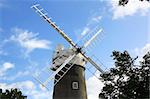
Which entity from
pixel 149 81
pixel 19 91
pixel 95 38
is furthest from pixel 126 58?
pixel 19 91

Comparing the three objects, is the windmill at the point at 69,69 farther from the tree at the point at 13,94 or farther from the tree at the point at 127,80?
the tree at the point at 13,94

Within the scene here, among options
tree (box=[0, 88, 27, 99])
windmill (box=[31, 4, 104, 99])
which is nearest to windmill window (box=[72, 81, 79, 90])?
windmill (box=[31, 4, 104, 99])

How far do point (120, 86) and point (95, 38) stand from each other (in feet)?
42.6

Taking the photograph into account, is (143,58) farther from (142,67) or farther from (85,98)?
(85,98)

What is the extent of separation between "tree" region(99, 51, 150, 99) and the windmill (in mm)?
6263

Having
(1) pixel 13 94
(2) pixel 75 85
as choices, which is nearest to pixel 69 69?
(2) pixel 75 85

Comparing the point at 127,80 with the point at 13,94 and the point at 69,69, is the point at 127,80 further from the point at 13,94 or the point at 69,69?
the point at 13,94

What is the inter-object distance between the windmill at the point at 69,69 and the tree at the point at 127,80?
6263mm

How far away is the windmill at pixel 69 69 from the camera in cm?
3847

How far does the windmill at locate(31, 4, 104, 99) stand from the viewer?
3847 cm

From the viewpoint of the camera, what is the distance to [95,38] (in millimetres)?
43656

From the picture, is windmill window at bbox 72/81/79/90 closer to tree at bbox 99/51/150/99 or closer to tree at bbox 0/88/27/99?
tree at bbox 99/51/150/99

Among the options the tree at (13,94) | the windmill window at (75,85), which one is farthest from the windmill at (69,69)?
the tree at (13,94)

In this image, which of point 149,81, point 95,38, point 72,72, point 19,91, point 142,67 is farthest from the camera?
point 19,91
